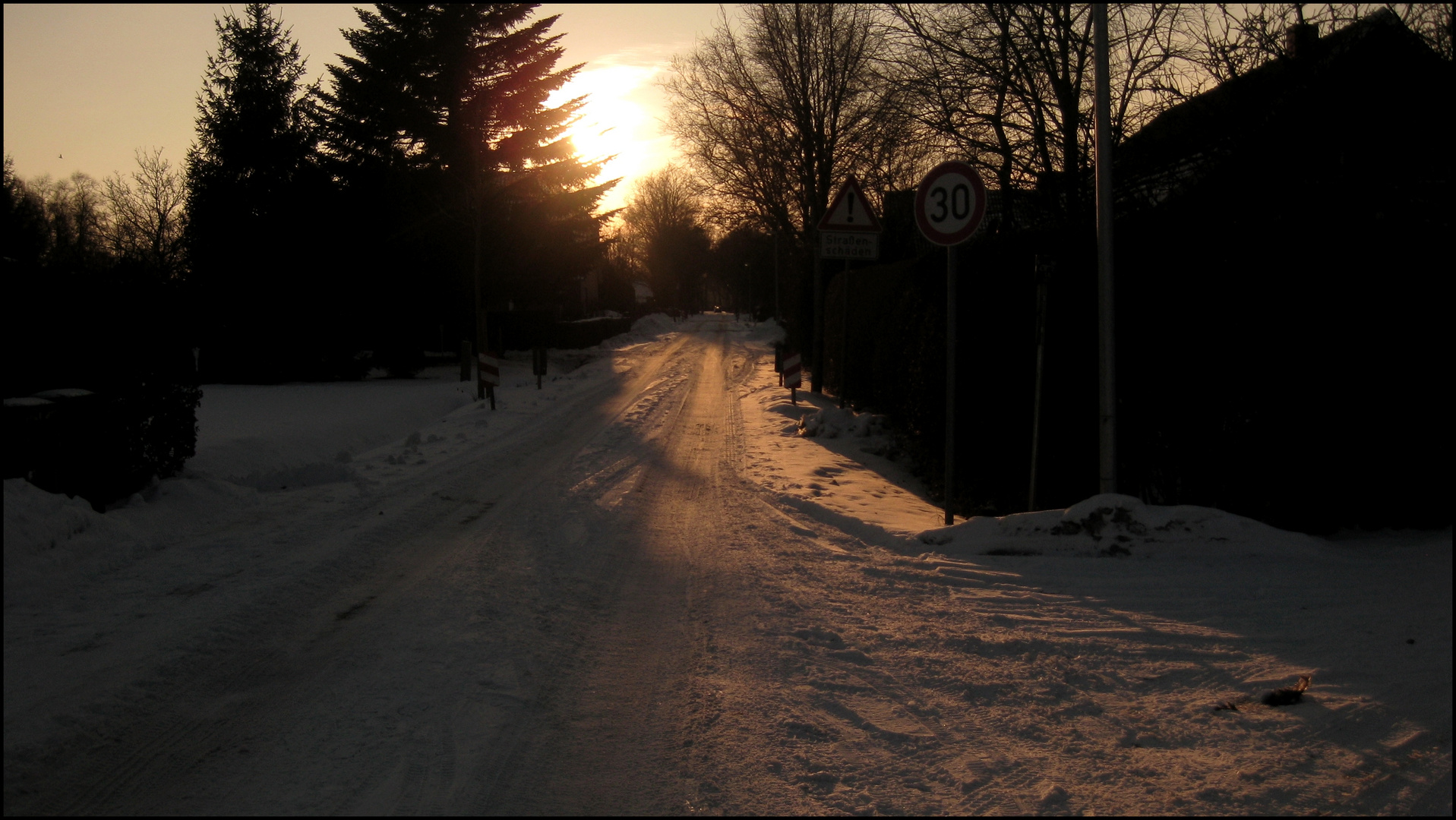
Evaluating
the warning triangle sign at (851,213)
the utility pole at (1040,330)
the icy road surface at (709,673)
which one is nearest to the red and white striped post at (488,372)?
the warning triangle sign at (851,213)

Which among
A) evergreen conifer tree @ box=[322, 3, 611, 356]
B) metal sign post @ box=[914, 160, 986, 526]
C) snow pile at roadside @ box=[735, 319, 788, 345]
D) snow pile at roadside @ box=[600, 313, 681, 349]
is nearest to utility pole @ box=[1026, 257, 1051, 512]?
metal sign post @ box=[914, 160, 986, 526]

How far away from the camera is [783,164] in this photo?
1002 inches

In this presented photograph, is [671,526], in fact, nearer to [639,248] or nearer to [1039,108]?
[1039,108]

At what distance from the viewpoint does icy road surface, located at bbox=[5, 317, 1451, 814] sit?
11.3 ft

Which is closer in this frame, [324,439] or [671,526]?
[671,526]

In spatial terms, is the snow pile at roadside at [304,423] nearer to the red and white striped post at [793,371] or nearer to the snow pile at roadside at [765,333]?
the red and white striped post at [793,371]

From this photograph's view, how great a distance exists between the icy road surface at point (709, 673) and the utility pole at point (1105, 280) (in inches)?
33.2

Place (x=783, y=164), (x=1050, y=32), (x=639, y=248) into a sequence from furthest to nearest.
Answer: (x=639, y=248) < (x=783, y=164) < (x=1050, y=32)

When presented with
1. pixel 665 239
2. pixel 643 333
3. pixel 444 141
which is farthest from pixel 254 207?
pixel 665 239

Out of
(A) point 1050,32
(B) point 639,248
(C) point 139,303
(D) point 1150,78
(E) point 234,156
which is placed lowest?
(C) point 139,303

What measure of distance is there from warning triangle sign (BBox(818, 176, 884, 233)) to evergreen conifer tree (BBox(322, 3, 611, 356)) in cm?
1541

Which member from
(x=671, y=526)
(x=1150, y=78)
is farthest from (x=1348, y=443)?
(x=1150, y=78)

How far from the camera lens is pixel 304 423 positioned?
47.9 ft

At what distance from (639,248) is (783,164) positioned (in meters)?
80.2
